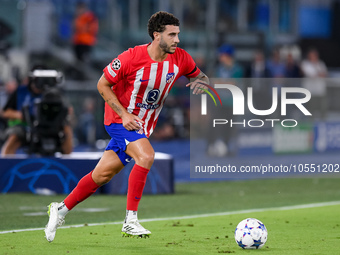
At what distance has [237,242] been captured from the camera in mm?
6824

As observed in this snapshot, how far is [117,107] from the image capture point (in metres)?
7.23

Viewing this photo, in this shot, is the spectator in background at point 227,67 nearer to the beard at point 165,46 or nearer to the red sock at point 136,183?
the beard at point 165,46

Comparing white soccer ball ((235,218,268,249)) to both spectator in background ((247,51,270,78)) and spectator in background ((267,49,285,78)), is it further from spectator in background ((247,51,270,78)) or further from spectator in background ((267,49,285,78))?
spectator in background ((267,49,285,78))

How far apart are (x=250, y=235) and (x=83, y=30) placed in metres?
14.4

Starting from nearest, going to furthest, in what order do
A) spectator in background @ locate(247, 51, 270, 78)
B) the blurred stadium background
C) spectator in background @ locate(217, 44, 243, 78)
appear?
spectator in background @ locate(217, 44, 243, 78), the blurred stadium background, spectator in background @ locate(247, 51, 270, 78)

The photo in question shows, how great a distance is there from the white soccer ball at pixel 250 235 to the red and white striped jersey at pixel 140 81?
1.31 m

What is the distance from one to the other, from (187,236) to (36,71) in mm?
5740

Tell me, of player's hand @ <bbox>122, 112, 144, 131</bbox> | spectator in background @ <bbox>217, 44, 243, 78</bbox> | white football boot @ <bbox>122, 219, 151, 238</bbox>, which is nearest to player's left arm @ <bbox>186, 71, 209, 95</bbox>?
player's hand @ <bbox>122, 112, 144, 131</bbox>

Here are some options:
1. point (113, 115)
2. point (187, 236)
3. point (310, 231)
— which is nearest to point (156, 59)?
point (113, 115)

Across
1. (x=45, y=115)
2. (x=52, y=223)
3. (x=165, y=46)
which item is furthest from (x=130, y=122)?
(x=45, y=115)

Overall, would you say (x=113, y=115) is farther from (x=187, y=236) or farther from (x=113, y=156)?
(x=187, y=236)

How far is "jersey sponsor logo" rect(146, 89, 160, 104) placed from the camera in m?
7.37

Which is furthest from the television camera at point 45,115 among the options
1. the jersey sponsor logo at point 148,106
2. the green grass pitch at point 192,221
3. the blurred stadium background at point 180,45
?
the jersey sponsor logo at point 148,106

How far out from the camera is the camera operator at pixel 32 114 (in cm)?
1262
